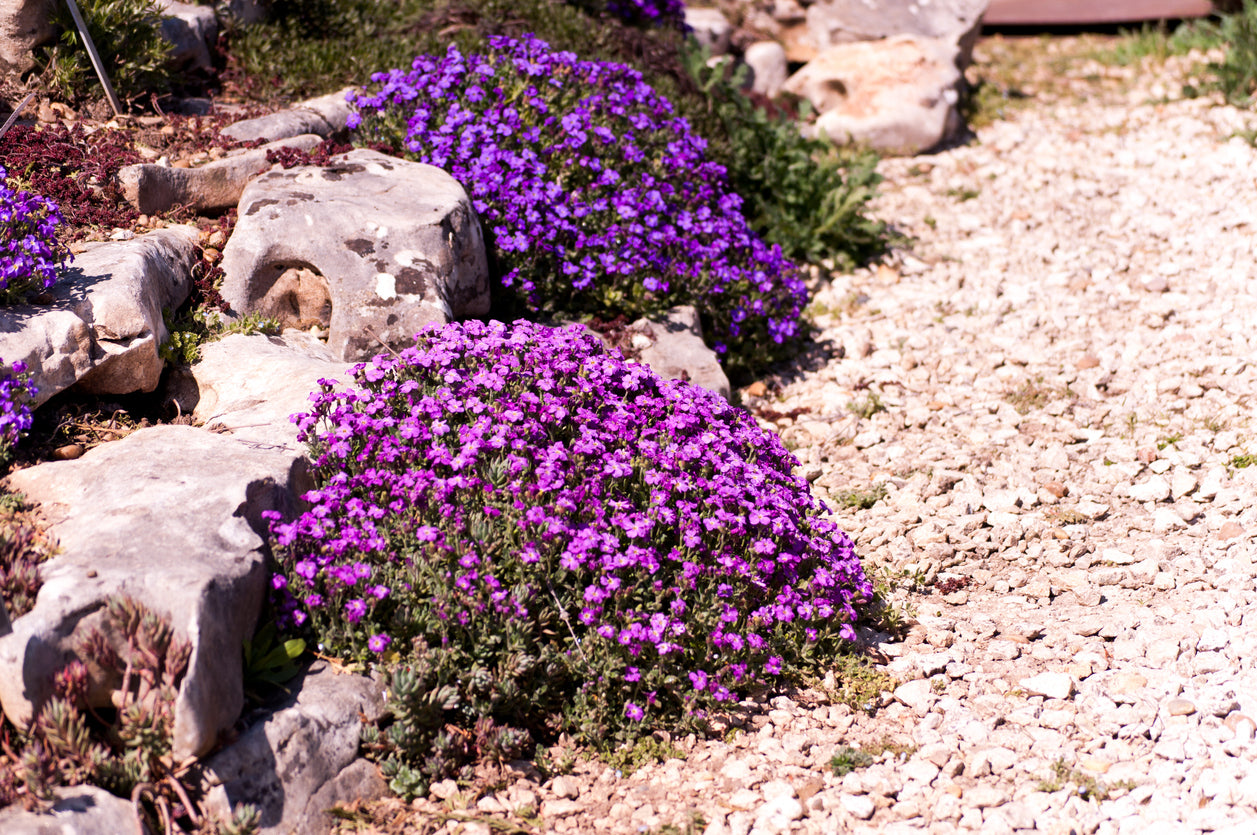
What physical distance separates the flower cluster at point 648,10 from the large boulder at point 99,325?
6310mm

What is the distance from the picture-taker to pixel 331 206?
563 cm

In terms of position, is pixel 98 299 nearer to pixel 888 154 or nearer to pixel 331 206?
pixel 331 206

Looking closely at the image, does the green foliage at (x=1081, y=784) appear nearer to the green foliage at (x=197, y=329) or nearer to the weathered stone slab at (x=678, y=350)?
the weathered stone slab at (x=678, y=350)

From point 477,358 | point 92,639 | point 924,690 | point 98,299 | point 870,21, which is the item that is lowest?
point 924,690

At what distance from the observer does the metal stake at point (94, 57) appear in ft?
19.6

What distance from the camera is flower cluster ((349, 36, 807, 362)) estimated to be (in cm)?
623

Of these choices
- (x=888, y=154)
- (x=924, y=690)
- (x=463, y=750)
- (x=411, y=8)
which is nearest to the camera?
(x=463, y=750)

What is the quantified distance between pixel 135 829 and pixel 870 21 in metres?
11.0

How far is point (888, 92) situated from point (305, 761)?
905cm

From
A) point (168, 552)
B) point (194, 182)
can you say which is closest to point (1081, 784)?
point (168, 552)

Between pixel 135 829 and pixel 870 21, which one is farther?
pixel 870 21

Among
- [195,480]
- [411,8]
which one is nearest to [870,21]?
[411,8]

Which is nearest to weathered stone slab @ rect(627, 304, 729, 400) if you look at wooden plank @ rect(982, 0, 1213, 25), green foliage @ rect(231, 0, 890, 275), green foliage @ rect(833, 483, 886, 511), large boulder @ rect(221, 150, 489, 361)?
green foliage @ rect(833, 483, 886, 511)

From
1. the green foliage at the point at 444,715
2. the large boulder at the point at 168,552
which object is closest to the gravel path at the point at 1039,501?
the green foliage at the point at 444,715
